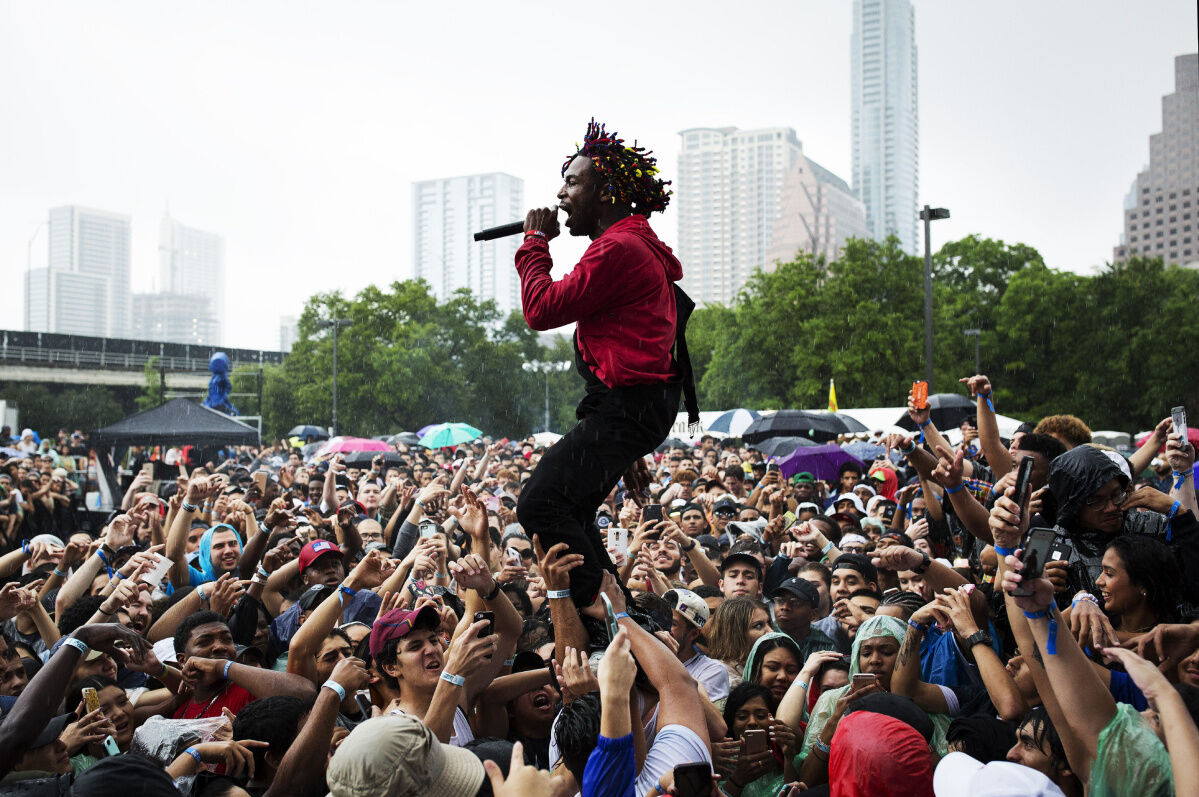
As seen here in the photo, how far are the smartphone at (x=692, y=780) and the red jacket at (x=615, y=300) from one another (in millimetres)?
1585

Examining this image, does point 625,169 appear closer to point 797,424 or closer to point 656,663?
point 656,663

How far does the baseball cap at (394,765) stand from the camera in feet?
8.61

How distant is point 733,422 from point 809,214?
130 m

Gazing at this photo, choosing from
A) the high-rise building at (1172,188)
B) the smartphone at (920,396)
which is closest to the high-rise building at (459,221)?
the high-rise building at (1172,188)

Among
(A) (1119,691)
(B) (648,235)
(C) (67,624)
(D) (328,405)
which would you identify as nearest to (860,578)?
(A) (1119,691)

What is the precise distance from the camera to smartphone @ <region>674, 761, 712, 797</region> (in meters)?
2.78

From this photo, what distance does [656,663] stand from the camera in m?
3.17

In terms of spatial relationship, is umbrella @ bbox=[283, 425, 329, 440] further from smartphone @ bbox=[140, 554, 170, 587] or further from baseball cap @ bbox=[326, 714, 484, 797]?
baseball cap @ bbox=[326, 714, 484, 797]

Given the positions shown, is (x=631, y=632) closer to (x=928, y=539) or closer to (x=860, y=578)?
(x=860, y=578)

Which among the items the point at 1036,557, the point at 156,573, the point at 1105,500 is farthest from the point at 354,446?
the point at 1036,557

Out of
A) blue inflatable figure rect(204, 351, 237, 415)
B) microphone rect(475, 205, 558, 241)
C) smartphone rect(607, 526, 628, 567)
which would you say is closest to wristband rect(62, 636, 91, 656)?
microphone rect(475, 205, 558, 241)

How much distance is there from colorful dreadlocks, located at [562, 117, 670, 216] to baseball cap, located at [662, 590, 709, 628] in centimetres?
206

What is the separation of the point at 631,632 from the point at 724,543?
5.45 metres

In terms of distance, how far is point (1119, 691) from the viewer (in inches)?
134
